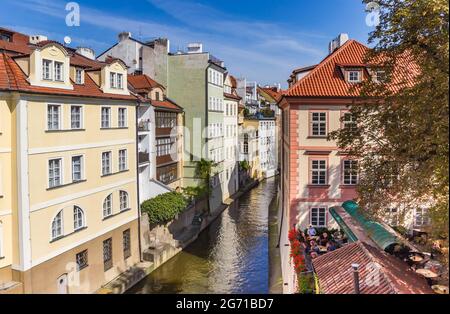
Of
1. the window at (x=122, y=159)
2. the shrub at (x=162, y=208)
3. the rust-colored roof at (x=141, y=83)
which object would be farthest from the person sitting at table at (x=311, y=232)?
the rust-colored roof at (x=141, y=83)

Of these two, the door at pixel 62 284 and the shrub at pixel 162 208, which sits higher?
the shrub at pixel 162 208

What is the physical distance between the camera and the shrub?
22906 millimetres

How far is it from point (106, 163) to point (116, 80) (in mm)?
3998

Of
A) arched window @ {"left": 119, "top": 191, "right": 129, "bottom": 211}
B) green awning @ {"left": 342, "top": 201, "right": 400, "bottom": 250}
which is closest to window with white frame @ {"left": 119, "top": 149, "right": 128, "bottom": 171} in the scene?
arched window @ {"left": 119, "top": 191, "right": 129, "bottom": 211}

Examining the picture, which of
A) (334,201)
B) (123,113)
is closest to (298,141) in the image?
(334,201)

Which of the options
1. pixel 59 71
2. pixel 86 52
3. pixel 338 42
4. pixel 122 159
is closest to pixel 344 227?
pixel 122 159

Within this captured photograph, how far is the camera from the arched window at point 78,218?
56.3ft

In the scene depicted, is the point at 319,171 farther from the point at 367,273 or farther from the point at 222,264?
the point at 367,273

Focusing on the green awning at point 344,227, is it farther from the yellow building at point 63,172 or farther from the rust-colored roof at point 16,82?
the rust-colored roof at point 16,82

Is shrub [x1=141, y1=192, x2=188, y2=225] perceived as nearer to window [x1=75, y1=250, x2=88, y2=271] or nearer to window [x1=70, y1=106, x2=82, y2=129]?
window [x1=75, y1=250, x2=88, y2=271]

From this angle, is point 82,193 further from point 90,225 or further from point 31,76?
point 31,76

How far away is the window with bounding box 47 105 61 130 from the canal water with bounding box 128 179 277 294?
7.88 m

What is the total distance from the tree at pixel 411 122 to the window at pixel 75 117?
10354mm
